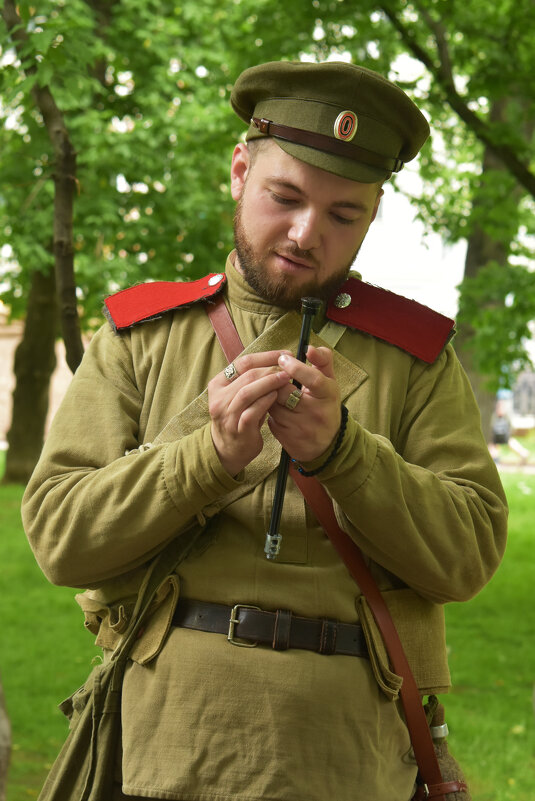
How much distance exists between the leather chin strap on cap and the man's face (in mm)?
36

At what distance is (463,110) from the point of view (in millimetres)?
8742

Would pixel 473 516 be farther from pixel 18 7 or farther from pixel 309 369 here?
pixel 18 7

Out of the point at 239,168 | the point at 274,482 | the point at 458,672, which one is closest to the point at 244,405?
the point at 274,482

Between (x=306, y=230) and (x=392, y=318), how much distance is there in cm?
37

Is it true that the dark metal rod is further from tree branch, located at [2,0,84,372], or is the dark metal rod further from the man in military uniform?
tree branch, located at [2,0,84,372]

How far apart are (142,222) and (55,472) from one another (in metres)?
11.1

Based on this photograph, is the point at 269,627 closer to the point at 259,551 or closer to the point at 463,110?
the point at 259,551

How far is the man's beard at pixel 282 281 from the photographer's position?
2447mm

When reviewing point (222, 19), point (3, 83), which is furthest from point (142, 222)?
point (3, 83)

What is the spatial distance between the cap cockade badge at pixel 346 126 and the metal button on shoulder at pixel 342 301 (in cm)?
39

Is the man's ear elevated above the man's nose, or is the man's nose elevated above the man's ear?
the man's ear

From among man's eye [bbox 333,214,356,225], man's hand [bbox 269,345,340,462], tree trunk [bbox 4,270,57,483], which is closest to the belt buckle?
man's hand [bbox 269,345,340,462]

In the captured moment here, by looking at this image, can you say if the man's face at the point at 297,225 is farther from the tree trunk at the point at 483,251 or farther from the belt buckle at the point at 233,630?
the tree trunk at the point at 483,251

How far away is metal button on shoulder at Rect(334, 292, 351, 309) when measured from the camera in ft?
8.45
